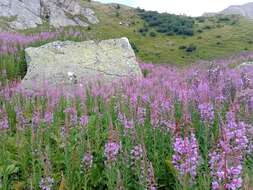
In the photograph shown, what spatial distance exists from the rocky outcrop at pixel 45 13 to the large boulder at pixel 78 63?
82.6 feet

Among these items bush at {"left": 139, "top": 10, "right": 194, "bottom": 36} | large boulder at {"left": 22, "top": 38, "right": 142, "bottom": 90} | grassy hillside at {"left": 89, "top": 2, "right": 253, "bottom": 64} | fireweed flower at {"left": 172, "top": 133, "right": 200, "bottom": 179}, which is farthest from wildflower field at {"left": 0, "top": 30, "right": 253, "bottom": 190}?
bush at {"left": 139, "top": 10, "right": 194, "bottom": 36}

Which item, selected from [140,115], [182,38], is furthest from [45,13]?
[140,115]

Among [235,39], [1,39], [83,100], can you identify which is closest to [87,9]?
[235,39]

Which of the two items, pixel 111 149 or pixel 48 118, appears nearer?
pixel 111 149

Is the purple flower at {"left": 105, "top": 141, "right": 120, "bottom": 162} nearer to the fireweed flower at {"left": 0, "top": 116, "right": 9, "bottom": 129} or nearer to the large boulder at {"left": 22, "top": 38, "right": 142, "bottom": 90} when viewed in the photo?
the fireweed flower at {"left": 0, "top": 116, "right": 9, "bottom": 129}

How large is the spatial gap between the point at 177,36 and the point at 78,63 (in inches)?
2058

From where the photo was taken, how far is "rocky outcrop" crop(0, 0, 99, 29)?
43.4 metres

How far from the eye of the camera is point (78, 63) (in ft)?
48.9

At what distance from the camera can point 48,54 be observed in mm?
15180

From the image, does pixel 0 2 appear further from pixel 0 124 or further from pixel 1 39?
pixel 0 124

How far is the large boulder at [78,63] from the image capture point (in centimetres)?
1376

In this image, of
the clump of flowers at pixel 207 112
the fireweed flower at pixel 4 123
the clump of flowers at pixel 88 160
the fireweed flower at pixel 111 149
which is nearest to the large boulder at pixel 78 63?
the fireweed flower at pixel 4 123

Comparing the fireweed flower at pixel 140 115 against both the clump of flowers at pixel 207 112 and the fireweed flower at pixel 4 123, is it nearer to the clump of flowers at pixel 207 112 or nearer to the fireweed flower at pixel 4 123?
the clump of flowers at pixel 207 112

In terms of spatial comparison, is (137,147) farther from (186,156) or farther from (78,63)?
(78,63)
